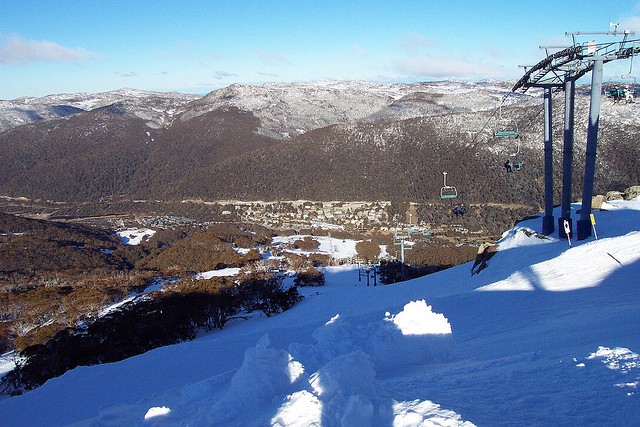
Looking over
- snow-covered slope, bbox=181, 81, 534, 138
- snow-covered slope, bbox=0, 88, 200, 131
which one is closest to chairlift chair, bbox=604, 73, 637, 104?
snow-covered slope, bbox=181, 81, 534, 138

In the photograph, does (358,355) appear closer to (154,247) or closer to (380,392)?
(380,392)

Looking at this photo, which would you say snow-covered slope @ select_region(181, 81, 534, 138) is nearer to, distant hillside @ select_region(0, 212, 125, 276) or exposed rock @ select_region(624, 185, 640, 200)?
distant hillside @ select_region(0, 212, 125, 276)

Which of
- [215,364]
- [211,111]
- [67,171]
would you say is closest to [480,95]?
[211,111]

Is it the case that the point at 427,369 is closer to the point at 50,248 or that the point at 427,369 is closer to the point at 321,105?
the point at 50,248

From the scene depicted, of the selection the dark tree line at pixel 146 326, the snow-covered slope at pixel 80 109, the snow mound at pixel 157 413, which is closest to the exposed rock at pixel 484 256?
the dark tree line at pixel 146 326

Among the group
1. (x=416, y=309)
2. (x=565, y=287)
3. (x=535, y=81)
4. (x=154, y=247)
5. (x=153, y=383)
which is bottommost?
(x=154, y=247)
